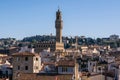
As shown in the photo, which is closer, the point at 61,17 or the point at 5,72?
the point at 5,72

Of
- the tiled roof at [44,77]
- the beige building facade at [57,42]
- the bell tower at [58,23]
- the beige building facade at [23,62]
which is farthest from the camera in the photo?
the beige building facade at [57,42]

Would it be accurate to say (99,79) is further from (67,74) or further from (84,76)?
(67,74)

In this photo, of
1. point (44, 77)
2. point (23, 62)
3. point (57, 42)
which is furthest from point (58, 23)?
point (44, 77)

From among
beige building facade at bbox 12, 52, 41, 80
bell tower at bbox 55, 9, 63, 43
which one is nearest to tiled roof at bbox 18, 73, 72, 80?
beige building facade at bbox 12, 52, 41, 80

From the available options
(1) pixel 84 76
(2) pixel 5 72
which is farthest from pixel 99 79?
(2) pixel 5 72

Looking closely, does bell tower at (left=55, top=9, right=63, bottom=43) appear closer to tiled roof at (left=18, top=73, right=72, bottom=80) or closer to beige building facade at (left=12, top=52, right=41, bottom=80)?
beige building facade at (left=12, top=52, right=41, bottom=80)

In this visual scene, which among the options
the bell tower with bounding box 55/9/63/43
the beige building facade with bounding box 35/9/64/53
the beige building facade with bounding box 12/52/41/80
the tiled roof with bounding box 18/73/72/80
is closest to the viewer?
the tiled roof with bounding box 18/73/72/80

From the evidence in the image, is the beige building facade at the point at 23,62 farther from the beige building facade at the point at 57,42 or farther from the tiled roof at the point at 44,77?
the beige building facade at the point at 57,42

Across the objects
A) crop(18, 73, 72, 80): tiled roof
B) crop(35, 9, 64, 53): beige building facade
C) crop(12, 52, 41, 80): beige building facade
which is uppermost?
crop(35, 9, 64, 53): beige building facade

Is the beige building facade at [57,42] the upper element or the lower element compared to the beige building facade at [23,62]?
upper

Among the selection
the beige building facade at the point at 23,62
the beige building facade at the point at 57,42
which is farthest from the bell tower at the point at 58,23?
the beige building facade at the point at 23,62

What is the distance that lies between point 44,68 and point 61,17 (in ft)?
189

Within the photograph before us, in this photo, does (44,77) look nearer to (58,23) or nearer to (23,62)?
(23,62)

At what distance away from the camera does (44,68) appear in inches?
1772
